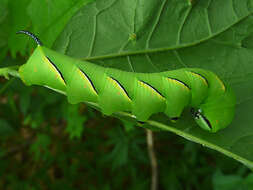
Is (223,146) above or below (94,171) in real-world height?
above

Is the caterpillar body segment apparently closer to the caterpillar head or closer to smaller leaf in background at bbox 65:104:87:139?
the caterpillar head

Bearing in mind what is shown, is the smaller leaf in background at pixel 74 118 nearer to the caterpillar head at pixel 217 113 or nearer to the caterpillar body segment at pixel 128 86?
the caterpillar body segment at pixel 128 86

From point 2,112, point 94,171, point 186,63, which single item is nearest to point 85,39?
point 186,63

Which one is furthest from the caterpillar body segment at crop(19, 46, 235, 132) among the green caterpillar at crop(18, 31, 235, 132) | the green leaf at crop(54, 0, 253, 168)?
the green leaf at crop(54, 0, 253, 168)

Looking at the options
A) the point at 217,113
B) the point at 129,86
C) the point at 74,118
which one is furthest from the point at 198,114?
the point at 74,118

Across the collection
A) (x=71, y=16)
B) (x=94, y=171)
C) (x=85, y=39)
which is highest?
(x=71, y=16)

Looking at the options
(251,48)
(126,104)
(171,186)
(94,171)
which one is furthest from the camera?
(94,171)

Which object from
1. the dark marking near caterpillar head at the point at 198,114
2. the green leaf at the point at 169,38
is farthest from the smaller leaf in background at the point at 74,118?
the dark marking near caterpillar head at the point at 198,114

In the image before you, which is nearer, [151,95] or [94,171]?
[151,95]

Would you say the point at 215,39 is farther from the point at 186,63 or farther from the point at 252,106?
the point at 252,106
